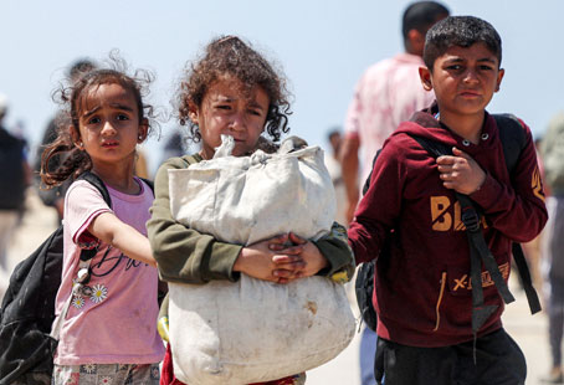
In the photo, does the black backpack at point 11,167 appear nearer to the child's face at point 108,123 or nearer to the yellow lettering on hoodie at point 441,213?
the child's face at point 108,123

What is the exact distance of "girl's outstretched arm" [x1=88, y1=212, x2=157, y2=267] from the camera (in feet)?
10.8

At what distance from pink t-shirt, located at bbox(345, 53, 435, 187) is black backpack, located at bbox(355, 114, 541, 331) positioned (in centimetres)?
140

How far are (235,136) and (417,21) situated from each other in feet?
8.90

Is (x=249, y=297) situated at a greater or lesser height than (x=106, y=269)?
greater

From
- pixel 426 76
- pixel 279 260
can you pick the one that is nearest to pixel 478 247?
pixel 426 76

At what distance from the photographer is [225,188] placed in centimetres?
298

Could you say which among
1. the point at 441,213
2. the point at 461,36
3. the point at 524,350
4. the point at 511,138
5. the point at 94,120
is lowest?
the point at 524,350

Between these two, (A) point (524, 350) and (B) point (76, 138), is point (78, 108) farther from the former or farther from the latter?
(A) point (524, 350)

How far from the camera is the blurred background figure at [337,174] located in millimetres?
12531

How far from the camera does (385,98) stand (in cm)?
566

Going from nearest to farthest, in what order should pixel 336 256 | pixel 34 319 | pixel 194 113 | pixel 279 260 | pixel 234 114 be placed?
1. pixel 279 260
2. pixel 336 256
3. pixel 234 114
4. pixel 194 113
5. pixel 34 319

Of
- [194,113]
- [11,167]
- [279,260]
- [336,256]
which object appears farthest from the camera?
[11,167]

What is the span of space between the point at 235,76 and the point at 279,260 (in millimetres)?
775

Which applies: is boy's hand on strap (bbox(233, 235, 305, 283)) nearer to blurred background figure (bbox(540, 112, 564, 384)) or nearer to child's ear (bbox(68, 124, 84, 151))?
child's ear (bbox(68, 124, 84, 151))
